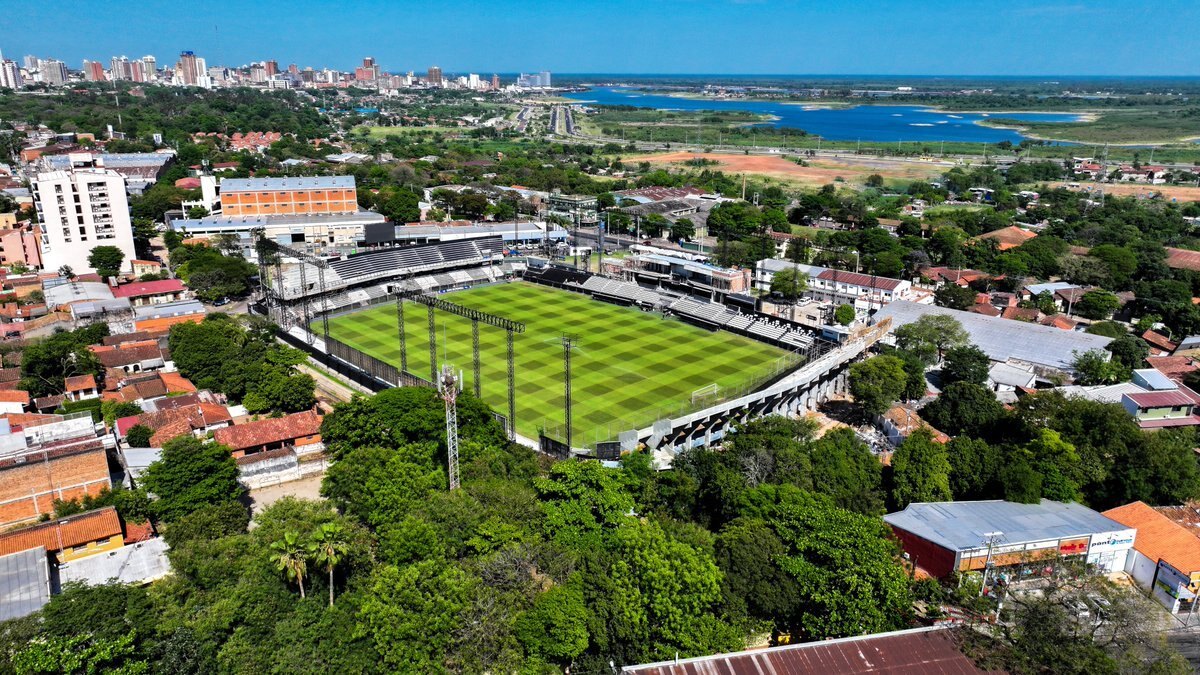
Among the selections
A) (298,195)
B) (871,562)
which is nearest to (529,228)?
(298,195)

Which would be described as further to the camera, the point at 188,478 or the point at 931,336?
the point at 931,336

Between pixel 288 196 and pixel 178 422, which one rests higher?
pixel 288 196

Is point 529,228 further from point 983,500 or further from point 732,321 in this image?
point 983,500

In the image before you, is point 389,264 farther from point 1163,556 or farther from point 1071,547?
point 1163,556

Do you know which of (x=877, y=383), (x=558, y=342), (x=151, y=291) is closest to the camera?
(x=877, y=383)

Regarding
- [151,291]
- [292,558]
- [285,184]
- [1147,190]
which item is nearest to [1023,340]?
[292,558]

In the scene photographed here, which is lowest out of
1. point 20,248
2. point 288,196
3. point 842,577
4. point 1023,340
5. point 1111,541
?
point 1111,541

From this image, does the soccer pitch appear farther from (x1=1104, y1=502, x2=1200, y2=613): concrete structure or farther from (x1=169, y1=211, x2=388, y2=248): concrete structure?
(x1=169, y1=211, x2=388, y2=248): concrete structure
